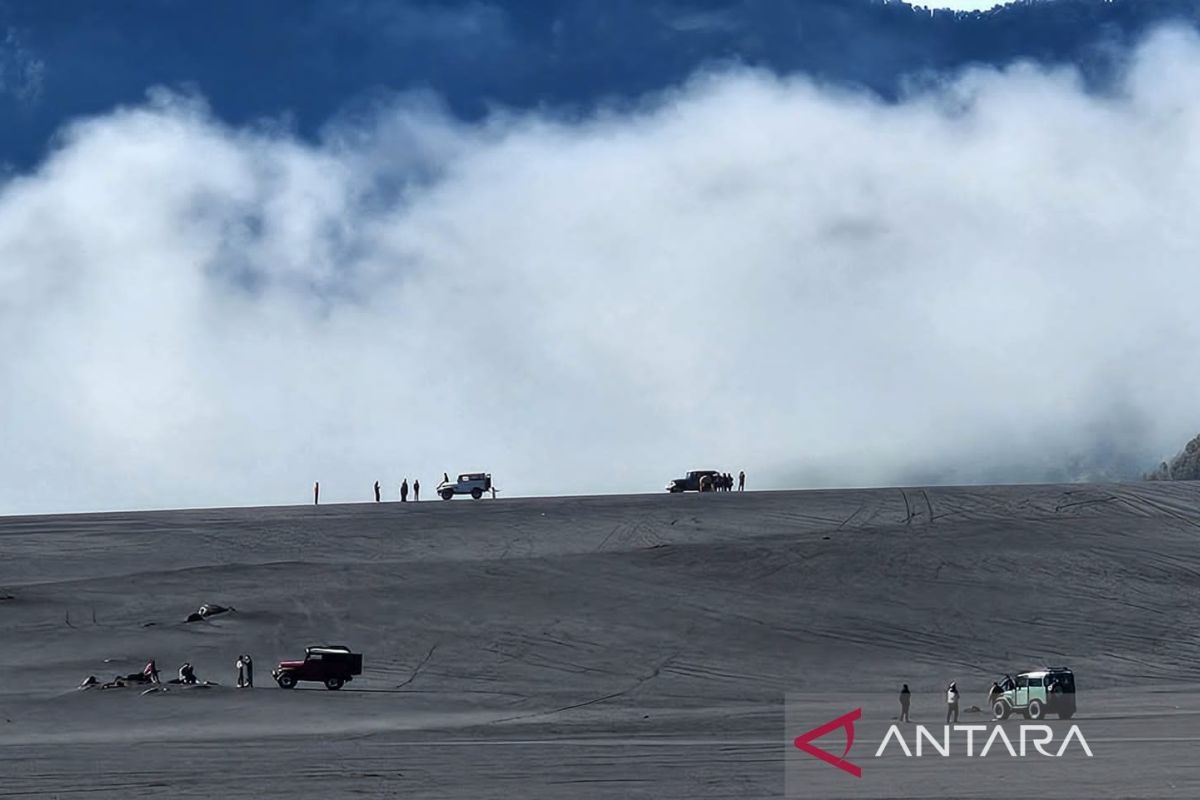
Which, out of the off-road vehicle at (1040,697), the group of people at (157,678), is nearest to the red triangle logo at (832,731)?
the off-road vehicle at (1040,697)

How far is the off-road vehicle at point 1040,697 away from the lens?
112 ft

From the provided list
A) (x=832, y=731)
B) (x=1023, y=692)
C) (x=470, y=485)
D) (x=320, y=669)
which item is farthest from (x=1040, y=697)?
(x=470, y=485)

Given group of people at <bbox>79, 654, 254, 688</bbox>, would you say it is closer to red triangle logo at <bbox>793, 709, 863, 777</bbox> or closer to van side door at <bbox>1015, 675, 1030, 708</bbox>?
red triangle logo at <bbox>793, 709, 863, 777</bbox>

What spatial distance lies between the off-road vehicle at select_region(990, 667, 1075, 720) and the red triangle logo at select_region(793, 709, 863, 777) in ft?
10.2

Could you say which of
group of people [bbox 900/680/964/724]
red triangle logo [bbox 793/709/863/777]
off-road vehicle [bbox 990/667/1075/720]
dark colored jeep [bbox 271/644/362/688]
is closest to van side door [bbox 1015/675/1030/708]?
off-road vehicle [bbox 990/667/1075/720]

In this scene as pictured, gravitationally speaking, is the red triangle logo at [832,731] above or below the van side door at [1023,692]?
below

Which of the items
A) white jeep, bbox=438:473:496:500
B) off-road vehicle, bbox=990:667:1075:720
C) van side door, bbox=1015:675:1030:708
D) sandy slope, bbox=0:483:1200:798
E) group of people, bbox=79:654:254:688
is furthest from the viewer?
white jeep, bbox=438:473:496:500

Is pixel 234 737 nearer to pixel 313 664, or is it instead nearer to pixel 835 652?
pixel 313 664

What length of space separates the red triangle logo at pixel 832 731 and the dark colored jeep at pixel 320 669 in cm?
1277

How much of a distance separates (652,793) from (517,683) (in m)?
18.4

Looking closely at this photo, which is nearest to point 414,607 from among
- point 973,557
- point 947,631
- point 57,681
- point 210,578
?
point 210,578

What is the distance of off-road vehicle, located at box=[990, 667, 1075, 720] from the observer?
34.1m

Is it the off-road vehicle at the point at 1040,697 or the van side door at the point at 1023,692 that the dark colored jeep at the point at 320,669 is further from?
the van side door at the point at 1023,692

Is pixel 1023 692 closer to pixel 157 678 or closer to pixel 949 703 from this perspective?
pixel 949 703
